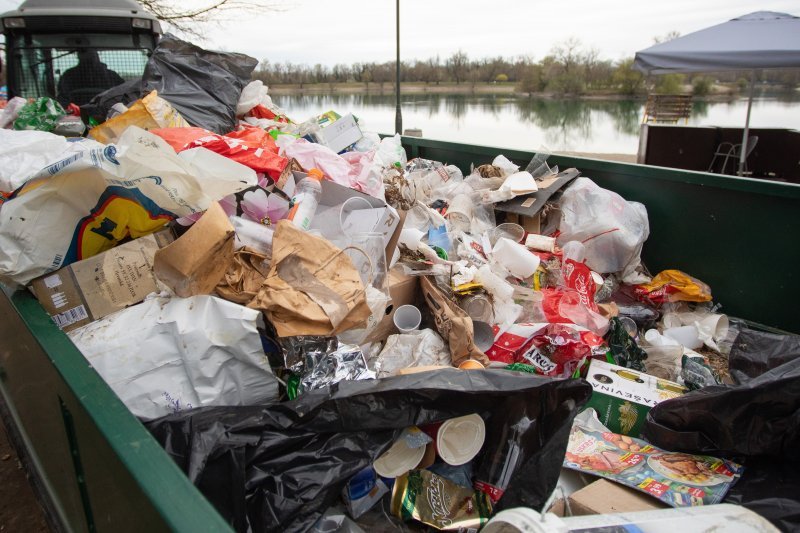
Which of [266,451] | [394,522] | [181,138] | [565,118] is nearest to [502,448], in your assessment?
[394,522]

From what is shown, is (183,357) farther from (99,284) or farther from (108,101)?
(108,101)

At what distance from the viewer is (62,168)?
167cm

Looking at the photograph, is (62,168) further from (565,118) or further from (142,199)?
(565,118)

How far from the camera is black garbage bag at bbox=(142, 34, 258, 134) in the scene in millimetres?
3397

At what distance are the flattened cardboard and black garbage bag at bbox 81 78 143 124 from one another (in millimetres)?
2573

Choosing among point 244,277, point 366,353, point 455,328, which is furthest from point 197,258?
point 455,328

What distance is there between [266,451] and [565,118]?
21.8 metres

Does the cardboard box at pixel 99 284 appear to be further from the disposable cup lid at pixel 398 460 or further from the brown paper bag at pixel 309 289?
the disposable cup lid at pixel 398 460

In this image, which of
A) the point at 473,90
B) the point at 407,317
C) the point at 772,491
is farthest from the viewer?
the point at 473,90

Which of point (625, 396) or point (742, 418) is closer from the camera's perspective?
point (742, 418)

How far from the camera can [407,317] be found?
2199 mm

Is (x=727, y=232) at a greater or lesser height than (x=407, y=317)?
greater

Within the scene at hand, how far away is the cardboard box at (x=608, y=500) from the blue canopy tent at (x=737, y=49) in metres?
6.29

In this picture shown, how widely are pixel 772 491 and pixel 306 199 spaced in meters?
2.01
